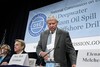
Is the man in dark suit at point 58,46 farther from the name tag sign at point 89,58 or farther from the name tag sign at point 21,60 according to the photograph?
the name tag sign at point 89,58

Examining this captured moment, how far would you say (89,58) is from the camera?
1.22 m

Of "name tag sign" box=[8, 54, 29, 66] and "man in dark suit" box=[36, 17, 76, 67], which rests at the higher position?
"man in dark suit" box=[36, 17, 76, 67]

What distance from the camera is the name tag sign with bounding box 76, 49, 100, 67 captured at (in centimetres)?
118

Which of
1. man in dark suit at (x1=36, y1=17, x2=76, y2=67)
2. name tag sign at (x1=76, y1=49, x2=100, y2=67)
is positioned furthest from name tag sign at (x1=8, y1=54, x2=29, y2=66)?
name tag sign at (x1=76, y1=49, x2=100, y2=67)

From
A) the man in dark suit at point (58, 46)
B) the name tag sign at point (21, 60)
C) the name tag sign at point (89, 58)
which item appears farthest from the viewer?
the man in dark suit at point (58, 46)

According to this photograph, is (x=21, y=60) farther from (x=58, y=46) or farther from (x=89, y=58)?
(x=89, y=58)

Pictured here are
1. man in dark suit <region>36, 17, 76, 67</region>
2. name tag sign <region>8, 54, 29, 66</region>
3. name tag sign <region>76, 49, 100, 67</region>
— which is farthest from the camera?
man in dark suit <region>36, 17, 76, 67</region>

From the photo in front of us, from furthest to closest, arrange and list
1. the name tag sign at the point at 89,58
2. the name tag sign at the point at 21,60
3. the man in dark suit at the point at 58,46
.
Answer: the man in dark suit at the point at 58,46 < the name tag sign at the point at 21,60 < the name tag sign at the point at 89,58

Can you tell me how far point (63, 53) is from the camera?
5.93ft

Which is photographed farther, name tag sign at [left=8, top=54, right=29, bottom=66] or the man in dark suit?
the man in dark suit

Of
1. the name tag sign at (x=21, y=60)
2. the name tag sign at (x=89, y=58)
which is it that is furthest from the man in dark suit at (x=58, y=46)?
the name tag sign at (x=89, y=58)

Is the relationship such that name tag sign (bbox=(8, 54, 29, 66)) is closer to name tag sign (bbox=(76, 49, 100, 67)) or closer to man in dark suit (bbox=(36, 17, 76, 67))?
man in dark suit (bbox=(36, 17, 76, 67))

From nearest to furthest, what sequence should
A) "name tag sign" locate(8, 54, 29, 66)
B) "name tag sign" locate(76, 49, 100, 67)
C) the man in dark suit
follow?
"name tag sign" locate(76, 49, 100, 67)
"name tag sign" locate(8, 54, 29, 66)
the man in dark suit

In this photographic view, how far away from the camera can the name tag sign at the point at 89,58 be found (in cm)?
118
